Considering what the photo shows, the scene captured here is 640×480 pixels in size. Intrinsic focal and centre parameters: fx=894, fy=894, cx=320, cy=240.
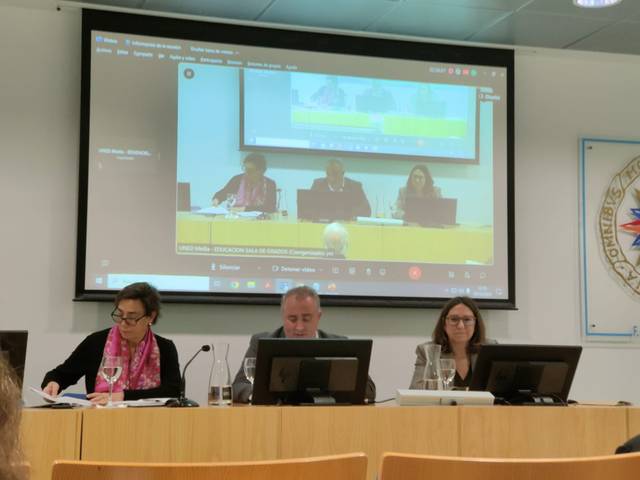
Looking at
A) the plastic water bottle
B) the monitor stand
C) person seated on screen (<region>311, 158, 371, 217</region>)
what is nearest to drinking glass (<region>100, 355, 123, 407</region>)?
the plastic water bottle

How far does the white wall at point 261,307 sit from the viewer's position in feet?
15.2

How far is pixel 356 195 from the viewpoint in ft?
16.7

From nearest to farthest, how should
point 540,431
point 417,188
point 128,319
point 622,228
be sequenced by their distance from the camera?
point 540,431 < point 128,319 < point 417,188 < point 622,228

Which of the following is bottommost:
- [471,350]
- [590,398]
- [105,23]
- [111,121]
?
[590,398]

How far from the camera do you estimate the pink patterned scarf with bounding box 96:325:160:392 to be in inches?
159

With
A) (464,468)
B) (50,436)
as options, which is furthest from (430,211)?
(464,468)

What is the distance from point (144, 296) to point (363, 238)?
149 centimetres

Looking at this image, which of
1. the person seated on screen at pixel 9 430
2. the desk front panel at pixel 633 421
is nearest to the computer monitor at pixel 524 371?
the desk front panel at pixel 633 421

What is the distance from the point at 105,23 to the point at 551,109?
8.82 feet

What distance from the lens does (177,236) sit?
15.7 feet

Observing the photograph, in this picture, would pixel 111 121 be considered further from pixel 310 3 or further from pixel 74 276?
pixel 310 3

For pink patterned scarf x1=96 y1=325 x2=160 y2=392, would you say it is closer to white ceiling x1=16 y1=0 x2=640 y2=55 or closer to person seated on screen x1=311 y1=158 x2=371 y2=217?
person seated on screen x1=311 y1=158 x2=371 y2=217

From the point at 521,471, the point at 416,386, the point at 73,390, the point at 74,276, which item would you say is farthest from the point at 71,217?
the point at 521,471

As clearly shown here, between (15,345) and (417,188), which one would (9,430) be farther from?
(417,188)
